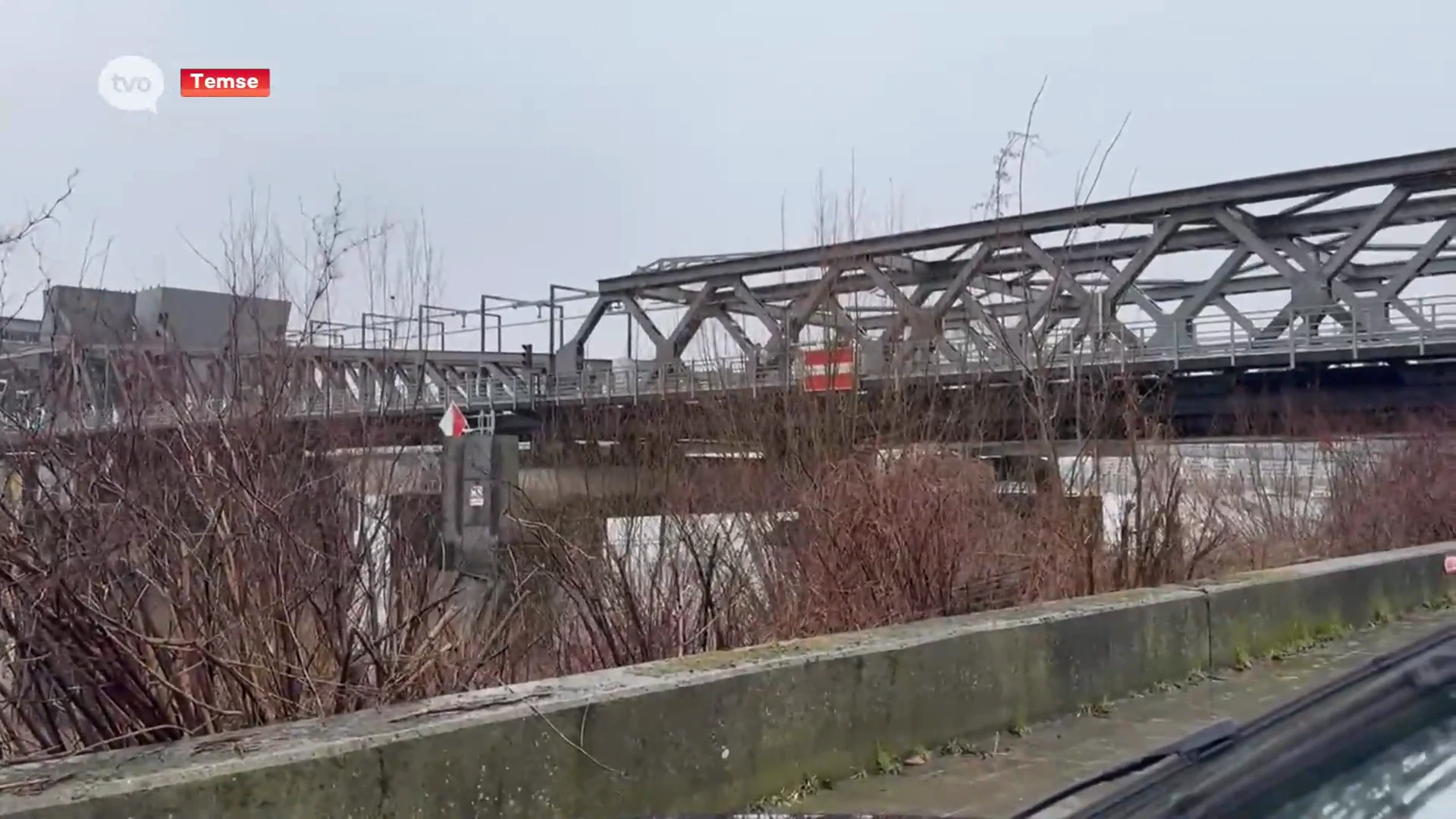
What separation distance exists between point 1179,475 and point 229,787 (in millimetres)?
8408

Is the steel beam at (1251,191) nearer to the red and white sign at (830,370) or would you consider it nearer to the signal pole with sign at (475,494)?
the signal pole with sign at (475,494)

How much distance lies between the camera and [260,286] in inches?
360

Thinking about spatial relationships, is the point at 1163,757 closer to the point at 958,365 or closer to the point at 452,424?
the point at 958,365

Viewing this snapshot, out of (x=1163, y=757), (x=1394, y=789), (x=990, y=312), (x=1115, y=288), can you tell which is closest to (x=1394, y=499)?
(x=990, y=312)

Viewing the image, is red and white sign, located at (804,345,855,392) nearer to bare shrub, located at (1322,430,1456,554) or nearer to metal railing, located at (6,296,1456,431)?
metal railing, located at (6,296,1456,431)

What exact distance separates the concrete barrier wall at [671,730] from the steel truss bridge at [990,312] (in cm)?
317

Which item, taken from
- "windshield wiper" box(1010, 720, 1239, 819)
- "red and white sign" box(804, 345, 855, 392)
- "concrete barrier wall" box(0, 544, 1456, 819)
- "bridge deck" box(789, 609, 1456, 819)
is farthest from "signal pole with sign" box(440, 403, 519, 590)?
"windshield wiper" box(1010, 720, 1239, 819)

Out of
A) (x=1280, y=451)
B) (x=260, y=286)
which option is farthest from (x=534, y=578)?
(x=1280, y=451)

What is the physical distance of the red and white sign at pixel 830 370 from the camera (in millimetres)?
10633

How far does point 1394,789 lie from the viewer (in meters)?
2.38

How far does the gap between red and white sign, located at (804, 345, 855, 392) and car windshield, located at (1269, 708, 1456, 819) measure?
26.1 ft

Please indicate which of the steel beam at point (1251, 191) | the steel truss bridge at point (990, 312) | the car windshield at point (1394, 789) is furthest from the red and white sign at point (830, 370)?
the steel beam at point (1251, 191)

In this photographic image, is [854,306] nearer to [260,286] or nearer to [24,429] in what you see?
[260,286]

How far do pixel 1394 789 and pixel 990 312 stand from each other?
963 centimetres
